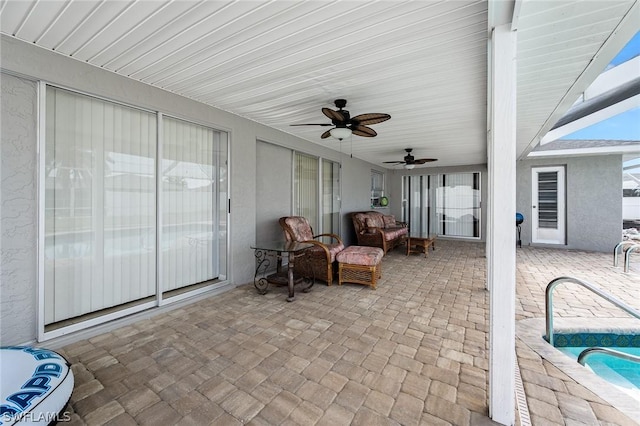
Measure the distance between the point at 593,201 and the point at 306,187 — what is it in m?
7.21

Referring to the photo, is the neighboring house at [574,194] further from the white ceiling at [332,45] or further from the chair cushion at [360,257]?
the chair cushion at [360,257]

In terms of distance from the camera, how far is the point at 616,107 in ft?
13.8

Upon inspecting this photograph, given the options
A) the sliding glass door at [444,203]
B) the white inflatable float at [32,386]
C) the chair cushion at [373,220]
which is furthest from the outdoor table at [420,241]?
the white inflatable float at [32,386]

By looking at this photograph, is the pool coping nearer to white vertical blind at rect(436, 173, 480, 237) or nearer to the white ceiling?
the white ceiling

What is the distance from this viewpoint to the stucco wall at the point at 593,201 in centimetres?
632

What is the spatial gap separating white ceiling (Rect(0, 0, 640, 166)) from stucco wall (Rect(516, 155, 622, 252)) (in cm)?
477

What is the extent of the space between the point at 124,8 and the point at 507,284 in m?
2.88

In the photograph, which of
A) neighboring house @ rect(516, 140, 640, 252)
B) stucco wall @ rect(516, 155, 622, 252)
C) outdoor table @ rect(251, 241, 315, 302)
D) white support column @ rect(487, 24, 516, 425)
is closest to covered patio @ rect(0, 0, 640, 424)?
white support column @ rect(487, 24, 516, 425)

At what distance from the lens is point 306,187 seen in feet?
17.6

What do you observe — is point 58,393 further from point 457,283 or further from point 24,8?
point 457,283

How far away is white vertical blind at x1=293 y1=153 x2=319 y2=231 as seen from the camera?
511cm

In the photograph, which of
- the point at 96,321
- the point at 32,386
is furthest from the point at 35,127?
the point at 32,386

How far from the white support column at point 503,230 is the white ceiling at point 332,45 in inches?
10.0

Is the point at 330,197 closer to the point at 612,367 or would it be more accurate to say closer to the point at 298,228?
the point at 298,228
